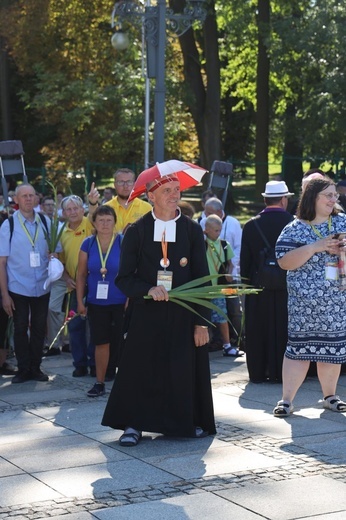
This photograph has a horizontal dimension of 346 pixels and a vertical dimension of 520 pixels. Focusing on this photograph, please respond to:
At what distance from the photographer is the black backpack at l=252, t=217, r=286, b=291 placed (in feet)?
32.1

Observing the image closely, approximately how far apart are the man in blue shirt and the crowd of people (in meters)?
0.01

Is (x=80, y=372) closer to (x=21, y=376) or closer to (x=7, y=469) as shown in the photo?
(x=21, y=376)

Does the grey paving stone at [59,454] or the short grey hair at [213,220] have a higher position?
the short grey hair at [213,220]

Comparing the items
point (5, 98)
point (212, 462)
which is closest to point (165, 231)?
point (212, 462)

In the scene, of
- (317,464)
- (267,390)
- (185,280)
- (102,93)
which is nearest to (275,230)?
(267,390)

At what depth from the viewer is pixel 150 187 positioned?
7242 mm

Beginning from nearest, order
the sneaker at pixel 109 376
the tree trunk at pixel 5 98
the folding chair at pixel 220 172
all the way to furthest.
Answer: the sneaker at pixel 109 376 < the folding chair at pixel 220 172 < the tree trunk at pixel 5 98

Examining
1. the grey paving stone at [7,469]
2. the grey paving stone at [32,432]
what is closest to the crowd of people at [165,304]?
the grey paving stone at [32,432]

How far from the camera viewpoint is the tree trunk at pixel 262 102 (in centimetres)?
3192

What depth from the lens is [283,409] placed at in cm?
818

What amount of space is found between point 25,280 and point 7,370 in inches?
45.8

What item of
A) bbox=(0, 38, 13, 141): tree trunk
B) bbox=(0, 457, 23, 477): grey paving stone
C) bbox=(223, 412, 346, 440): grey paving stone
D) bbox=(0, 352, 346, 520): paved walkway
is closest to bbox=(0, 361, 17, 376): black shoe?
bbox=(0, 352, 346, 520): paved walkway

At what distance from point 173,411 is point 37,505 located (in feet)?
5.88

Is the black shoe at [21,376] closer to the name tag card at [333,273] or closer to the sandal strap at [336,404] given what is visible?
the sandal strap at [336,404]
